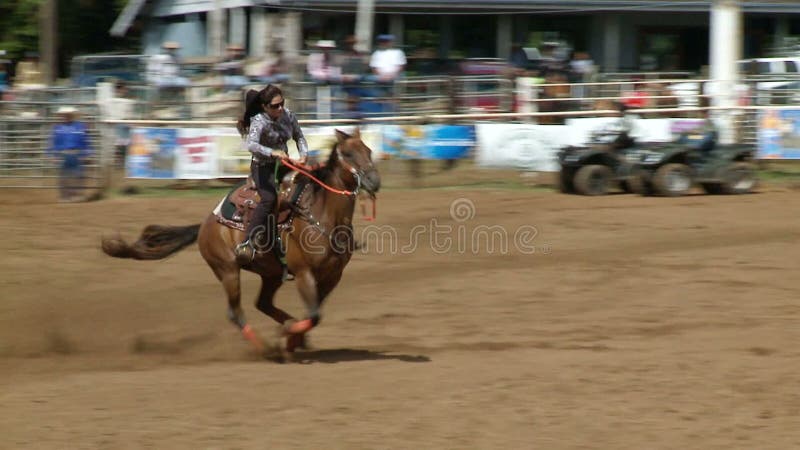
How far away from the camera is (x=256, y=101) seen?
9172 mm

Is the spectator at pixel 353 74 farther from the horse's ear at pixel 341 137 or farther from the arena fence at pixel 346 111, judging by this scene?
the horse's ear at pixel 341 137

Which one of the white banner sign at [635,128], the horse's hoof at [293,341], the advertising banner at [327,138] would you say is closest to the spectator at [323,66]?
the advertising banner at [327,138]

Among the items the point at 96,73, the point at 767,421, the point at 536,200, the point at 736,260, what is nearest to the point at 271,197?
the point at 767,421

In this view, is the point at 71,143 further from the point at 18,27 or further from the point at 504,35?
the point at 18,27

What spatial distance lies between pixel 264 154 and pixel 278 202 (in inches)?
19.3

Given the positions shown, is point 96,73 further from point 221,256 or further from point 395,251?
point 221,256

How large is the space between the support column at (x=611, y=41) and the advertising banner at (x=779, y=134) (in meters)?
10.2

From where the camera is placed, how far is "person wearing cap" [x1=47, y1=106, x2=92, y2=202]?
56.4 ft

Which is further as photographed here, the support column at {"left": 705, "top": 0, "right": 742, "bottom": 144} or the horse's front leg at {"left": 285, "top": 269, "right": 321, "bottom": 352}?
the support column at {"left": 705, "top": 0, "right": 742, "bottom": 144}

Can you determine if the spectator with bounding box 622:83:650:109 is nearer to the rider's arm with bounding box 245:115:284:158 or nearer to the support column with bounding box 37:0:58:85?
the rider's arm with bounding box 245:115:284:158

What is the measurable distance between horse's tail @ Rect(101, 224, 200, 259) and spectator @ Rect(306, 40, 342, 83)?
34.5 ft

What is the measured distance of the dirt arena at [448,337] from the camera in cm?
709

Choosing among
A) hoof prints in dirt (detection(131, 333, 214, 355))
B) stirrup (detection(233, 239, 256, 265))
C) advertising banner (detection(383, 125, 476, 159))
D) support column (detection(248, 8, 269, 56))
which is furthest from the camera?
support column (detection(248, 8, 269, 56))

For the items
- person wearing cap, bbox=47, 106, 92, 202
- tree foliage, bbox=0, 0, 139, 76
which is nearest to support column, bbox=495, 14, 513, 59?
tree foliage, bbox=0, 0, 139, 76
